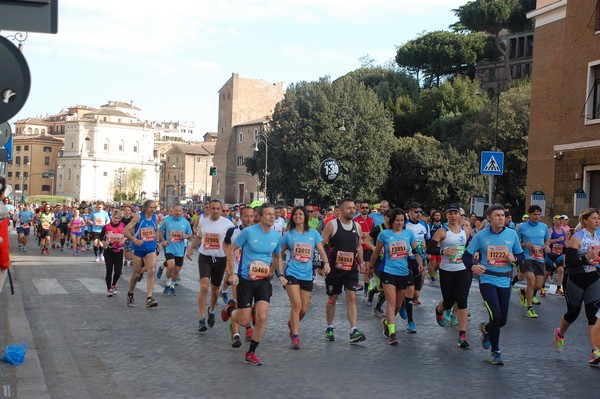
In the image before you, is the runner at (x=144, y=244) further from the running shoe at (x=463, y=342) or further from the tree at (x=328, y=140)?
the tree at (x=328, y=140)

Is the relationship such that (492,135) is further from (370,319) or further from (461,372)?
(461,372)

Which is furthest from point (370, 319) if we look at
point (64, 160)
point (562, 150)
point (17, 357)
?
point (64, 160)

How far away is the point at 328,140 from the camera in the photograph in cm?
5956

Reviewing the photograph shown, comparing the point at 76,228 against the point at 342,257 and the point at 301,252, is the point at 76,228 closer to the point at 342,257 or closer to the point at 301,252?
the point at 342,257

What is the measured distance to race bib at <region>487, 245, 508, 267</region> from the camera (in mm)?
9656

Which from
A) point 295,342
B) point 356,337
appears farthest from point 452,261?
point 295,342

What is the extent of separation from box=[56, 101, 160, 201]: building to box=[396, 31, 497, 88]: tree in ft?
250

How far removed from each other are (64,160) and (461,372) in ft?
516

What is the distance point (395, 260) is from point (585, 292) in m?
2.47

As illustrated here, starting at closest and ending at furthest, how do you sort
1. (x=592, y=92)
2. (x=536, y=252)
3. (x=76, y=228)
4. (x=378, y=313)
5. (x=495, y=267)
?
(x=495, y=267)
(x=378, y=313)
(x=536, y=252)
(x=592, y=92)
(x=76, y=228)

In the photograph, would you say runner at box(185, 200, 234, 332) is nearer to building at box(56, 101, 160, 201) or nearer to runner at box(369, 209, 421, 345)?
runner at box(369, 209, 421, 345)

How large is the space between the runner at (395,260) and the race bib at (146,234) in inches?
177

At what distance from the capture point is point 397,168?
62469 millimetres

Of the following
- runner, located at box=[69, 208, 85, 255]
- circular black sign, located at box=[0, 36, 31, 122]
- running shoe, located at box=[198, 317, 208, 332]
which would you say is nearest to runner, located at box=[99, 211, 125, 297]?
running shoe, located at box=[198, 317, 208, 332]
